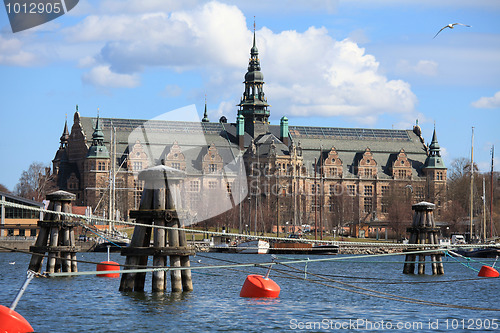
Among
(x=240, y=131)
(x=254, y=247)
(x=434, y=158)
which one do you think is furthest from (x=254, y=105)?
(x=254, y=247)

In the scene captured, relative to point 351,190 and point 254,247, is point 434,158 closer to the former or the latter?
point 351,190

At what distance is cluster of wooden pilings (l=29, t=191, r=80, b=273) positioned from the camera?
50.6 meters

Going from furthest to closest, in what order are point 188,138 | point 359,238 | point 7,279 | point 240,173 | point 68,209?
point 188,138 < point 240,173 < point 359,238 < point 7,279 < point 68,209

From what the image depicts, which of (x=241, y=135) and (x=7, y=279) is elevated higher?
(x=241, y=135)

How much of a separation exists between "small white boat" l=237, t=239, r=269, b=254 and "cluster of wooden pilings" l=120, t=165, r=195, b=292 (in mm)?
66252

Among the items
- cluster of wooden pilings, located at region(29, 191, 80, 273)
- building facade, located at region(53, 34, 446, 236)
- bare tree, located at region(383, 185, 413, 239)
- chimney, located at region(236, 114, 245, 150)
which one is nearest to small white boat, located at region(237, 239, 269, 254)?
bare tree, located at region(383, 185, 413, 239)

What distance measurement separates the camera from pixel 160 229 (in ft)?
125

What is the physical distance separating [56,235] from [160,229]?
51.0 feet

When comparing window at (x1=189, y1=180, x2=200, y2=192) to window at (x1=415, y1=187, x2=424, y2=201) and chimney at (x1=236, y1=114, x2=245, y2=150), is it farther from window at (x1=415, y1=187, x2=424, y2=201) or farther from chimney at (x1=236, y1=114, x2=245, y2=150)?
window at (x1=415, y1=187, x2=424, y2=201)

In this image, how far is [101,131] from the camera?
171 meters

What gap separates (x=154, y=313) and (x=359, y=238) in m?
113

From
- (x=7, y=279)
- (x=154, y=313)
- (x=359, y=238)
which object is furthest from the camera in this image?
(x=359, y=238)

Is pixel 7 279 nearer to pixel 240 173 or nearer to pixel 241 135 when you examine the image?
pixel 240 173

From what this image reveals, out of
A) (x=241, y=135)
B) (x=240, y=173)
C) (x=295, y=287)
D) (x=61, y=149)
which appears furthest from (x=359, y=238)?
(x=295, y=287)
